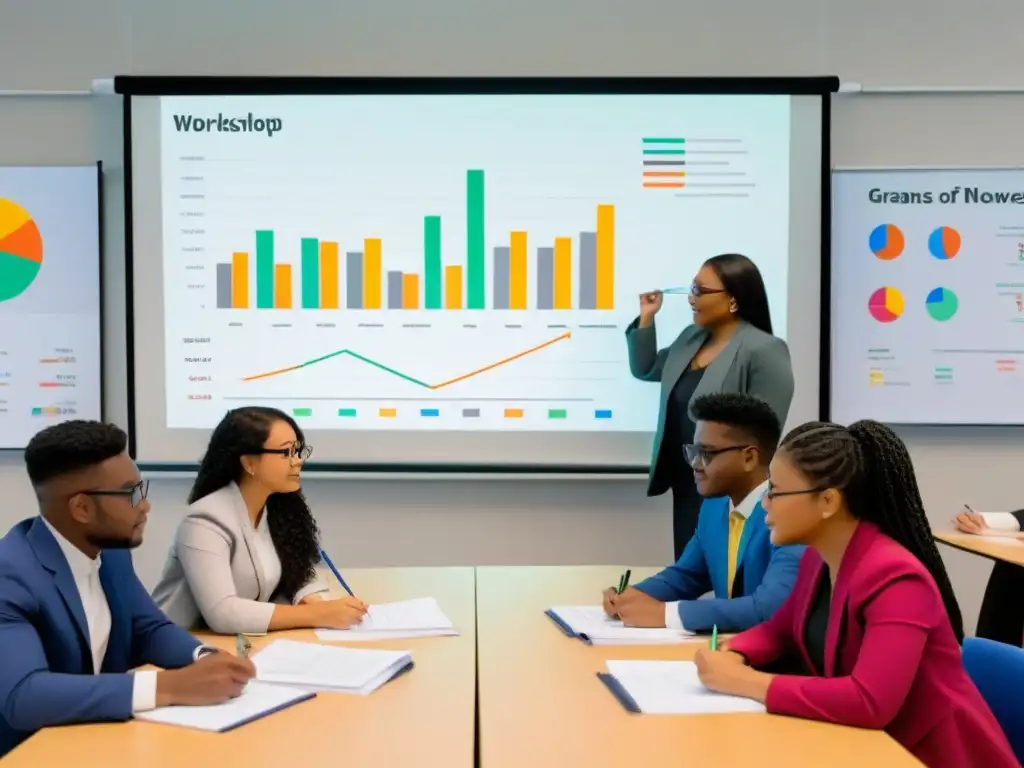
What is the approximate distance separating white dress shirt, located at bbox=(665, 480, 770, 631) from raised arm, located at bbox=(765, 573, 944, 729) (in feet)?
1.54

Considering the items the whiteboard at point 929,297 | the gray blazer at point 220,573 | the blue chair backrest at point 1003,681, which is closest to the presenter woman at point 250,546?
the gray blazer at point 220,573

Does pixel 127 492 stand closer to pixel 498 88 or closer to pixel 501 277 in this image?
pixel 501 277

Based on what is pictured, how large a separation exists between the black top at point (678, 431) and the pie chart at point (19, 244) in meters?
2.56

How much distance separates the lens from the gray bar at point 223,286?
12.3ft

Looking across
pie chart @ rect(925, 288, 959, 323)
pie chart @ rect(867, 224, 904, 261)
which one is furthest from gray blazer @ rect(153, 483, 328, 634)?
pie chart @ rect(925, 288, 959, 323)

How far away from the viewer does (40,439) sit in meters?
1.68

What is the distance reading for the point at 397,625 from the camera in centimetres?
201

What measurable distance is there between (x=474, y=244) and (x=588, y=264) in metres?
0.46

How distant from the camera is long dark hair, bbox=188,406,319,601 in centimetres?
229

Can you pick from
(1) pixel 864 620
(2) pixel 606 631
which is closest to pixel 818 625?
(1) pixel 864 620

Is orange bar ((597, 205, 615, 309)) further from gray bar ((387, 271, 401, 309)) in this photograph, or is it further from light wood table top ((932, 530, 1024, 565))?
light wood table top ((932, 530, 1024, 565))

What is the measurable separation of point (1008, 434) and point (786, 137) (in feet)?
4.94

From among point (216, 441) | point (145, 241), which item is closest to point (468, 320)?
point (145, 241)

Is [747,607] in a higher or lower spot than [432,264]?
lower
